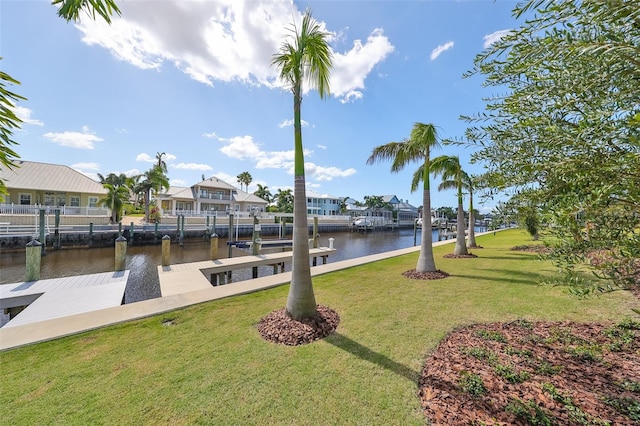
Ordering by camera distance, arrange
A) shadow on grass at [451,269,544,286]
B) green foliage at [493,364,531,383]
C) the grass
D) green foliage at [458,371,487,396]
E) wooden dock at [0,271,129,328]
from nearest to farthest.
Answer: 1. the grass
2. green foliage at [458,371,487,396]
3. green foliage at [493,364,531,383]
4. wooden dock at [0,271,129,328]
5. shadow on grass at [451,269,544,286]

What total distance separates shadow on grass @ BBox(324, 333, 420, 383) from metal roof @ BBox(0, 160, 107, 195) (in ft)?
125

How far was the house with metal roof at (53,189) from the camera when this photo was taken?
27.9 meters

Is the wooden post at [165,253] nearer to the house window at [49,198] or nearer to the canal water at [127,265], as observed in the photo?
the canal water at [127,265]

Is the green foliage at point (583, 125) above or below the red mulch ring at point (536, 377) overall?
above

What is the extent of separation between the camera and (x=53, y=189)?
96.1 feet

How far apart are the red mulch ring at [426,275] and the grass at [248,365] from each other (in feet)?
6.93

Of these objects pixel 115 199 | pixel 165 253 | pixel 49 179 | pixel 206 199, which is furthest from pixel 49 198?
pixel 165 253

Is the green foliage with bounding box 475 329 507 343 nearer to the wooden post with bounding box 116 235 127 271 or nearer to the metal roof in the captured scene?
the wooden post with bounding box 116 235 127 271

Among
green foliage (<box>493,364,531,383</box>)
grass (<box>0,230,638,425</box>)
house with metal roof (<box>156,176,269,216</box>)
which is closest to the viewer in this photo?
grass (<box>0,230,638,425</box>)

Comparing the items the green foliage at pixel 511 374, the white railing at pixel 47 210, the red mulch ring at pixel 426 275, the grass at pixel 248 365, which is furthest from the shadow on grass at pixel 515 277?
the white railing at pixel 47 210

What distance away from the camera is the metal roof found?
92.1 ft

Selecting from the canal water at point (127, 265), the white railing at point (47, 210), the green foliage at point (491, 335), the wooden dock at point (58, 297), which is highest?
the white railing at point (47, 210)

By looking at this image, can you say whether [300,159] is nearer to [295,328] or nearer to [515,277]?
[295,328]

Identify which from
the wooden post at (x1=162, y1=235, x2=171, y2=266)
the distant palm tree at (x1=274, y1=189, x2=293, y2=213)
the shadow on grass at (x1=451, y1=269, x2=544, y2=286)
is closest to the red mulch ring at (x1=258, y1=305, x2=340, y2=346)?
the shadow on grass at (x1=451, y1=269, x2=544, y2=286)
